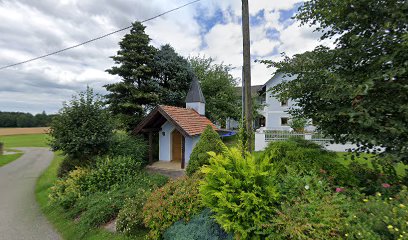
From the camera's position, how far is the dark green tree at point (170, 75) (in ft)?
48.7

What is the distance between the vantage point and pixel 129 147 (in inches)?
403

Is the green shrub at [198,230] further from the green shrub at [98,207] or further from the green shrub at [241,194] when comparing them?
the green shrub at [98,207]

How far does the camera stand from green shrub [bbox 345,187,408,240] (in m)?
2.62

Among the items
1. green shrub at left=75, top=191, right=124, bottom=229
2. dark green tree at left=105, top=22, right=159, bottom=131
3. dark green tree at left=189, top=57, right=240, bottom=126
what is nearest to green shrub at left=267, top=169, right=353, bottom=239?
green shrub at left=75, top=191, right=124, bottom=229

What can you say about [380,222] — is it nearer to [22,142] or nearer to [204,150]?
[204,150]

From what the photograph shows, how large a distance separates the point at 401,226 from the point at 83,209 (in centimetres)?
781

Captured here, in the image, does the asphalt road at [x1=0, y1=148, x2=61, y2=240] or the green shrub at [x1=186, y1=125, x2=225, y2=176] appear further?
the green shrub at [x1=186, y1=125, x2=225, y2=176]

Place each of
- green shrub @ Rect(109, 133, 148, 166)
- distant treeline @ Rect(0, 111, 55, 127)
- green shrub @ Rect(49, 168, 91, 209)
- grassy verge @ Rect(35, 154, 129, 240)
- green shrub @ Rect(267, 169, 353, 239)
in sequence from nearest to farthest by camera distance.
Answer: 1. green shrub @ Rect(267, 169, 353, 239)
2. grassy verge @ Rect(35, 154, 129, 240)
3. green shrub @ Rect(49, 168, 91, 209)
4. green shrub @ Rect(109, 133, 148, 166)
5. distant treeline @ Rect(0, 111, 55, 127)

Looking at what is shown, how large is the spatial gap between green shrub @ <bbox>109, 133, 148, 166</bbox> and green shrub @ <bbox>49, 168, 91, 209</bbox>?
5.55 feet

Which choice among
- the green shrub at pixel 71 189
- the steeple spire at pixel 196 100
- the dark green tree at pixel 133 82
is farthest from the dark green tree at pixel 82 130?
the steeple spire at pixel 196 100

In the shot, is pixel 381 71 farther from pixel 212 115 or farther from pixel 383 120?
pixel 212 115

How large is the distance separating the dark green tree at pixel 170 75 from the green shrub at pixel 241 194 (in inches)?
455

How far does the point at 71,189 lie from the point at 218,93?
15.1 metres

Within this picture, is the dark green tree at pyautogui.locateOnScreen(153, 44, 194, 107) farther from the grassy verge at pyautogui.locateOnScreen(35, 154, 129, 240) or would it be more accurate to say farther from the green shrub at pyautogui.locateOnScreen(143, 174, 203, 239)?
the green shrub at pyautogui.locateOnScreen(143, 174, 203, 239)
